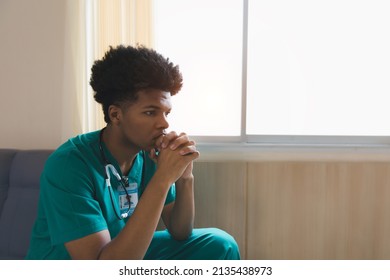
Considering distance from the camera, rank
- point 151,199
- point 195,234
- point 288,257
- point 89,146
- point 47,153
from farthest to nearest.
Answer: point 288,257, point 47,153, point 195,234, point 89,146, point 151,199

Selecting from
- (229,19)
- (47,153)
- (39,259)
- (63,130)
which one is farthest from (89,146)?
(229,19)

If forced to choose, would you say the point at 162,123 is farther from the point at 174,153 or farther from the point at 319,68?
the point at 319,68

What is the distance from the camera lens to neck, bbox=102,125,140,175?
1243 mm

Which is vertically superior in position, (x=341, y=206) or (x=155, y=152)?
(x=155, y=152)

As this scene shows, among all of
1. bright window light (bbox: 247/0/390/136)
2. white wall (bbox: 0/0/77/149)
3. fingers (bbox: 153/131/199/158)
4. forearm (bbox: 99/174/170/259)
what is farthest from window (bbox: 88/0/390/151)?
forearm (bbox: 99/174/170/259)

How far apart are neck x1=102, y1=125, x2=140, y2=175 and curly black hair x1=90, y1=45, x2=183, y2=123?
5 centimetres

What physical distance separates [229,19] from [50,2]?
970 millimetres

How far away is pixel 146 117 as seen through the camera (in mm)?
1177

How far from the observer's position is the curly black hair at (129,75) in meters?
1.17

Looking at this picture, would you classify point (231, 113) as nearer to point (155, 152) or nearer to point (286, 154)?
point (286, 154)

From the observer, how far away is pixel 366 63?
6.37 ft

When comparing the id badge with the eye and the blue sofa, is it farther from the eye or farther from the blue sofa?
the blue sofa

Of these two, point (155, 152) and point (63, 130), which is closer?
point (155, 152)

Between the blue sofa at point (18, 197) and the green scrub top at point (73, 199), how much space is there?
584 mm
